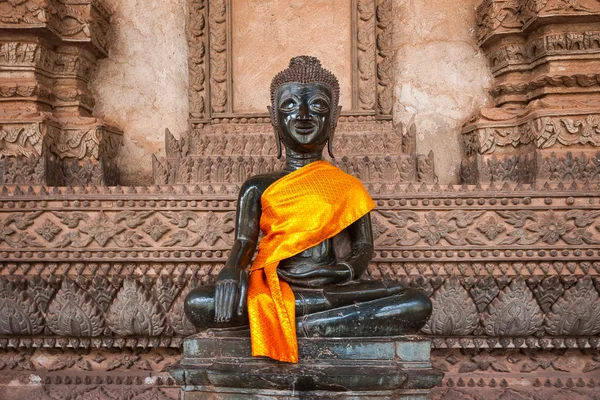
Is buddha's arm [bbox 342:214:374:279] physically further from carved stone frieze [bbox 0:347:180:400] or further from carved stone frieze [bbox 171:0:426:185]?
carved stone frieze [bbox 0:347:180:400]

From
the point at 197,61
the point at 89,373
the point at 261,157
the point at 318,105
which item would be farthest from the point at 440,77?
the point at 89,373

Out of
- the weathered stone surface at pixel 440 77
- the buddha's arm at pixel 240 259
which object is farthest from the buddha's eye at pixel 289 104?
the weathered stone surface at pixel 440 77

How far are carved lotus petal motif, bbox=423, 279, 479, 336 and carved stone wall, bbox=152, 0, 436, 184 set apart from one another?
3.14ft

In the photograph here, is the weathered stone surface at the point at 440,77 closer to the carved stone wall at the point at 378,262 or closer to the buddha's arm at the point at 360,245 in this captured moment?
the carved stone wall at the point at 378,262

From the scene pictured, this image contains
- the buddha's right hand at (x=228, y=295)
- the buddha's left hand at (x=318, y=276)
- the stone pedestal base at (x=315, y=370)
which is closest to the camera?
the stone pedestal base at (x=315, y=370)

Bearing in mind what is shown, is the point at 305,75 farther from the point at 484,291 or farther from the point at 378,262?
the point at 484,291

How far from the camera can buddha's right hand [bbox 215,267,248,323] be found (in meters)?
2.18

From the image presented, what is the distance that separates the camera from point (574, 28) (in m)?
3.75

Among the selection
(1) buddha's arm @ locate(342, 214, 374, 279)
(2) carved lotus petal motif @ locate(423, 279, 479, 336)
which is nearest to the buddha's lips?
(1) buddha's arm @ locate(342, 214, 374, 279)

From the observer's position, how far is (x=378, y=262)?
3158 mm

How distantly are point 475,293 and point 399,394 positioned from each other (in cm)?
124

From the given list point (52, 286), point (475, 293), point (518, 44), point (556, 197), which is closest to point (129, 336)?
point (52, 286)

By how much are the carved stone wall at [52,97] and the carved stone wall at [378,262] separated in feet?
1.91

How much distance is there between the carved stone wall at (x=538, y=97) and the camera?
140 inches
